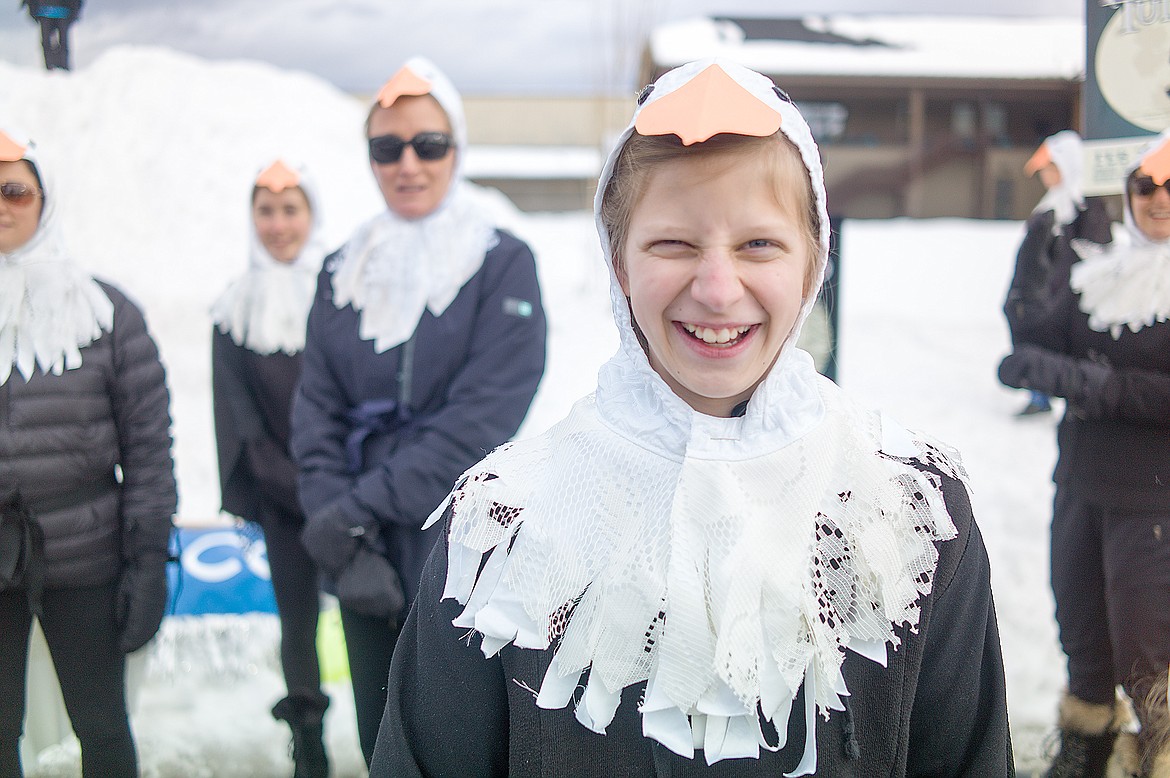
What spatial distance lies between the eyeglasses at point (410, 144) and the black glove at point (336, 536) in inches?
36.6

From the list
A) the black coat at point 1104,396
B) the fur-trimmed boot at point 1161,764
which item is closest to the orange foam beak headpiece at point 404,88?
the black coat at point 1104,396

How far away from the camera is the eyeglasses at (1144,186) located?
214 cm

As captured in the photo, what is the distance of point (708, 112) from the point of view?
0.99 meters

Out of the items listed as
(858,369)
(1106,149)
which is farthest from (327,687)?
(858,369)

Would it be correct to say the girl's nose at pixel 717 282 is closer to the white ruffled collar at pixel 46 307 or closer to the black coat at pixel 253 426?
the white ruffled collar at pixel 46 307

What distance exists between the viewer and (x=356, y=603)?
2.13m

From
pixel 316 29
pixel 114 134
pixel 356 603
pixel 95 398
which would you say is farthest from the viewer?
pixel 114 134

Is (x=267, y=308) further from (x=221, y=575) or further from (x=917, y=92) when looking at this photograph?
(x=917, y=92)

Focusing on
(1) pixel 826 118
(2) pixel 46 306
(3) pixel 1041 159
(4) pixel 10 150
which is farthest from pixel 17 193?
(1) pixel 826 118

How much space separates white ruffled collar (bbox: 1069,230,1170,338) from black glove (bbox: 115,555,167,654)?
2646 mm

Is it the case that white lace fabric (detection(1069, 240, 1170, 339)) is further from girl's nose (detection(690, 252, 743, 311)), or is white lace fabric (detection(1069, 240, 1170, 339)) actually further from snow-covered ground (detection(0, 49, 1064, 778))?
girl's nose (detection(690, 252, 743, 311))

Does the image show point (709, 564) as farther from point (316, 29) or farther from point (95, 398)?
point (316, 29)

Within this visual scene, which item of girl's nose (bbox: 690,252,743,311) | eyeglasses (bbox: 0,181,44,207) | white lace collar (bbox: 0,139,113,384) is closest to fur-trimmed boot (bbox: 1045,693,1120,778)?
girl's nose (bbox: 690,252,743,311)

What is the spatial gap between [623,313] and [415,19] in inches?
123
